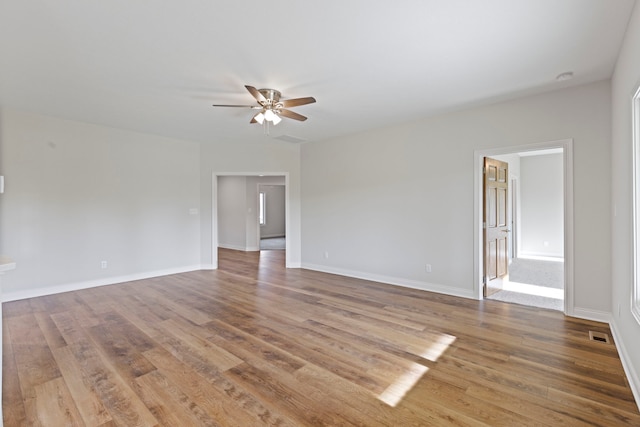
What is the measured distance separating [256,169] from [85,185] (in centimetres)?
291

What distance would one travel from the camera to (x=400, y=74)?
3238 mm

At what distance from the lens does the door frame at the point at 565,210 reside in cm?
361

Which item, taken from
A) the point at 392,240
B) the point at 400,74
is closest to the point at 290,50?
the point at 400,74

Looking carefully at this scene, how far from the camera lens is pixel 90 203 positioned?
5035 mm

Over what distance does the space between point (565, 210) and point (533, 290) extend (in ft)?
5.69

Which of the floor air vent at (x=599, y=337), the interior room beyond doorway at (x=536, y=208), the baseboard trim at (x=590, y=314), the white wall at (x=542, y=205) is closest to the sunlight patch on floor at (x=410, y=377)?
the floor air vent at (x=599, y=337)

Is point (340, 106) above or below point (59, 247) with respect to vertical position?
above

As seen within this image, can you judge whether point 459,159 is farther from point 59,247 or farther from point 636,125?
point 59,247

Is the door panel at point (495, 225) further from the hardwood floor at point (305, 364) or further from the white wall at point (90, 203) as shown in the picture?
the white wall at point (90, 203)

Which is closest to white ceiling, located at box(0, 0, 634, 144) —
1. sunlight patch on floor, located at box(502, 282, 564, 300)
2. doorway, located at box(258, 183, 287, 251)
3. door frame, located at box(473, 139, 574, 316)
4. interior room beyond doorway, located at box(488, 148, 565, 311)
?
door frame, located at box(473, 139, 574, 316)

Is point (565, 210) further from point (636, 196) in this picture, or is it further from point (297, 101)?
point (297, 101)

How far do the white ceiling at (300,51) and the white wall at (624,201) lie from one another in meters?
0.24

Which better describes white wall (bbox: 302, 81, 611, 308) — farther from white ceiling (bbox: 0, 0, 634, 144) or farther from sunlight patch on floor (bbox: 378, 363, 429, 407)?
sunlight patch on floor (bbox: 378, 363, 429, 407)

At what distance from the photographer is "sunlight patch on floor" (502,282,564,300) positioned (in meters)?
4.52
